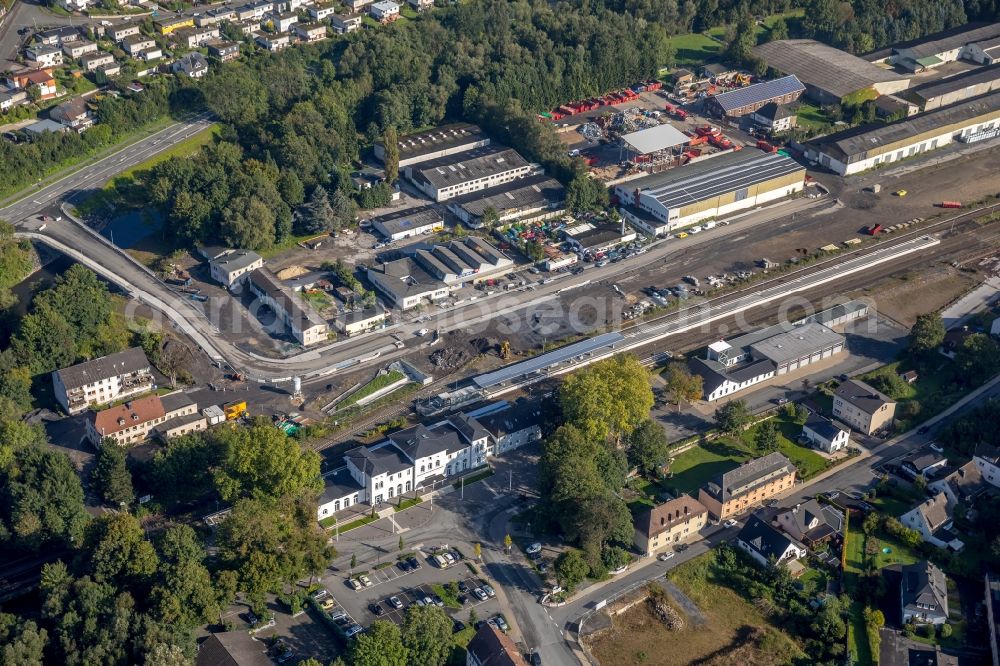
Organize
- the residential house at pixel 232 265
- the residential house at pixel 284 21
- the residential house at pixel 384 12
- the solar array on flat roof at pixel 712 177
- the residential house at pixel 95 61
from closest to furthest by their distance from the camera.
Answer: the residential house at pixel 232 265 < the solar array on flat roof at pixel 712 177 < the residential house at pixel 95 61 < the residential house at pixel 284 21 < the residential house at pixel 384 12

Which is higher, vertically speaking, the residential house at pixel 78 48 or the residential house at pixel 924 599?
the residential house at pixel 78 48

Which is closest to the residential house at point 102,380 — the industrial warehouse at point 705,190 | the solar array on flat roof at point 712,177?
the industrial warehouse at point 705,190

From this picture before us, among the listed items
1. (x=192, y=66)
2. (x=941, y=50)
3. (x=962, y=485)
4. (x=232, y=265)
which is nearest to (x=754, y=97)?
(x=941, y=50)

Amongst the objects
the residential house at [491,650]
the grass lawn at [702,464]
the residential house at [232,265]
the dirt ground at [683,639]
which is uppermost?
the residential house at [232,265]

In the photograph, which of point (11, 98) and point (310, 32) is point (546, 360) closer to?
point (11, 98)

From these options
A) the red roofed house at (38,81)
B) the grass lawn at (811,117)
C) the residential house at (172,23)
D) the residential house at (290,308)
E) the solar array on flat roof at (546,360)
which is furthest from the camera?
the residential house at (172,23)

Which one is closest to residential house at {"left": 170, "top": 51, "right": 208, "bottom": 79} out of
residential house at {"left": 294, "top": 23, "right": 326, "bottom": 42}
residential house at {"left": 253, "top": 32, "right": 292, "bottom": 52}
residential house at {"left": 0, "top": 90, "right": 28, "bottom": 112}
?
residential house at {"left": 253, "top": 32, "right": 292, "bottom": 52}

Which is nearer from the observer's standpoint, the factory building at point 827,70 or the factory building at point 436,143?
the factory building at point 436,143

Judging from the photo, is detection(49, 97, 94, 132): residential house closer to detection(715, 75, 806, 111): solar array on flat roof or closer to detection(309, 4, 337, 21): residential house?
detection(309, 4, 337, 21): residential house

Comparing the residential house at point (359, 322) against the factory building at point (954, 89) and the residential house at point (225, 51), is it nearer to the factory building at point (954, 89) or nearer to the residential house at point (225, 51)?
the residential house at point (225, 51)
